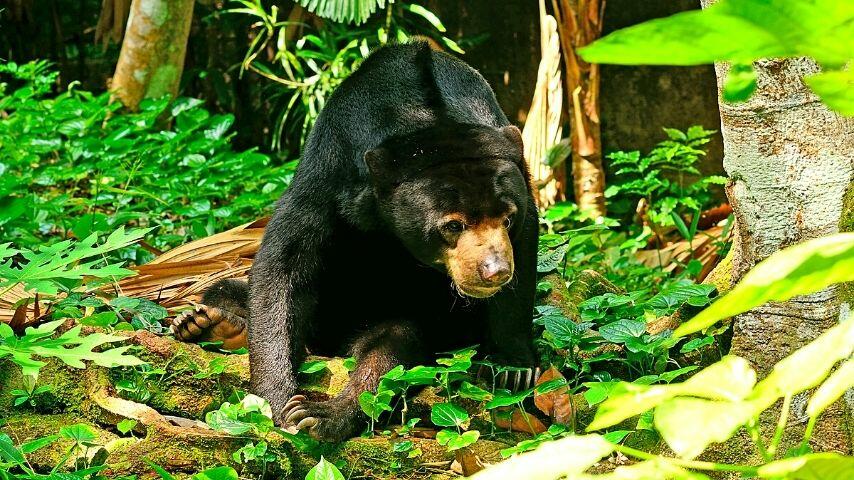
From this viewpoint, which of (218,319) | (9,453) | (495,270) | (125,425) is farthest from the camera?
(218,319)

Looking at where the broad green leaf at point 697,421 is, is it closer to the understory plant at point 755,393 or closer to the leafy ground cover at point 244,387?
the understory plant at point 755,393

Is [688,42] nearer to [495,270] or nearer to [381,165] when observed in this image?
[495,270]

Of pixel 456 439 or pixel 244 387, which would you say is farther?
pixel 244 387

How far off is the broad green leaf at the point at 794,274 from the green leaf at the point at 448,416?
262 cm

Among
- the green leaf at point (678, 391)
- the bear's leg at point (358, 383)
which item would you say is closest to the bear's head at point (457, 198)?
the bear's leg at point (358, 383)

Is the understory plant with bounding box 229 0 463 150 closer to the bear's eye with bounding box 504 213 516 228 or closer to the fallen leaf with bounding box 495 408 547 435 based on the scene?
the bear's eye with bounding box 504 213 516 228

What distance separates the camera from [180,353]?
3957 millimetres

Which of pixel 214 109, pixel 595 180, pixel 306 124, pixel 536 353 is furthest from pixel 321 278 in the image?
pixel 214 109

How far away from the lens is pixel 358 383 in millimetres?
3951

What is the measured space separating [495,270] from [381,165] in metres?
0.64

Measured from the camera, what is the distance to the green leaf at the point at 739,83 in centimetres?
92

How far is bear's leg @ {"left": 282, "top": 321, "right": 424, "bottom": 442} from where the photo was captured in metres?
3.62

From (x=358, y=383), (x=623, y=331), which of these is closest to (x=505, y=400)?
(x=623, y=331)

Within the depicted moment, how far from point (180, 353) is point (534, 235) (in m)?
1.51
